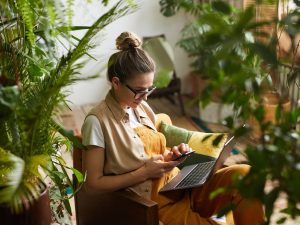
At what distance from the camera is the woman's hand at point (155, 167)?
1.66 m

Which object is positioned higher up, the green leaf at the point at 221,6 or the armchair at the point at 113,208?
the green leaf at the point at 221,6

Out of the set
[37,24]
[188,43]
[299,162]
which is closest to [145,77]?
[37,24]

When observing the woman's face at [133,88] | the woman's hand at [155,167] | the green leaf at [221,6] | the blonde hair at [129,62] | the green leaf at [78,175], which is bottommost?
the woman's hand at [155,167]

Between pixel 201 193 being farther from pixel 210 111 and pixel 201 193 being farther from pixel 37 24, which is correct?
pixel 210 111

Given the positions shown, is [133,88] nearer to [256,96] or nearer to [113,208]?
[113,208]

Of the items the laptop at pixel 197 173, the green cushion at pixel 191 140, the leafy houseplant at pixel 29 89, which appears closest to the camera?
the leafy houseplant at pixel 29 89

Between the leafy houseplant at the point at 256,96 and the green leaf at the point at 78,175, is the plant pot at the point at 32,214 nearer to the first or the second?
the green leaf at the point at 78,175

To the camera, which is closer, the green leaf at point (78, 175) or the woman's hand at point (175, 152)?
the green leaf at point (78, 175)

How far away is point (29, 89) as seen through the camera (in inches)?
49.8

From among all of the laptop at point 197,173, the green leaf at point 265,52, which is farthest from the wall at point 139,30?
the green leaf at point 265,52

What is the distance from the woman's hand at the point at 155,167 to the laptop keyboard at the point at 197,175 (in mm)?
88

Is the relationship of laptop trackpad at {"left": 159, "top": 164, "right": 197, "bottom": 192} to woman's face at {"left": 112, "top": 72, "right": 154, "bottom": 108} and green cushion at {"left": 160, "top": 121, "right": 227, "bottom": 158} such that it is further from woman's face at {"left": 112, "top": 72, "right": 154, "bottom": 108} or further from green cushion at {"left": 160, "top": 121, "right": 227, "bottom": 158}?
woman's face at {"left": 112, "top": 72, "right": 154, "bottom": 108}

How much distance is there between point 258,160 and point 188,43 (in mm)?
3227

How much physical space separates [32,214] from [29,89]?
15.3 inches
